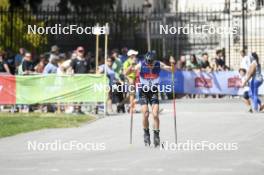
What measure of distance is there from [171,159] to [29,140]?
4.63m

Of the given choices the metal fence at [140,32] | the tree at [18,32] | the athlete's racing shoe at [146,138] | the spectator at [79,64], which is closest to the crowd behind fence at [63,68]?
the spectator at [79,64]

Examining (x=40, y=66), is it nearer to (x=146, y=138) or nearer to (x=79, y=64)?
(x=79, y=64)

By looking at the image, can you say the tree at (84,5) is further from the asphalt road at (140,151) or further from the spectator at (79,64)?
the asphalt road at (140,151)

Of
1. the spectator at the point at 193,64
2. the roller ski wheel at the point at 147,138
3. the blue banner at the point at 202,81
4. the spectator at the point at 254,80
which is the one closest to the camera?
the roller ski wheel at the point at 147,138

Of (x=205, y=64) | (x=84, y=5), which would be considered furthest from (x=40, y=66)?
(x=84, y=5)

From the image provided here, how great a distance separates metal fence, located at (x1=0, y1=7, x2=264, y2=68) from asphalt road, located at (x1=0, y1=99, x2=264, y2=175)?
42.5 feet

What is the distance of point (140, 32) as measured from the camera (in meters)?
41.9

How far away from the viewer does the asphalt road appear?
13.4 m

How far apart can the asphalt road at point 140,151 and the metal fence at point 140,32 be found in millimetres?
12961

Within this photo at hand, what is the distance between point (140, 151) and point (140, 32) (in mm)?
26601

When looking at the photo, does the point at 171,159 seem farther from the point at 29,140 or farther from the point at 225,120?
the point at 225,120

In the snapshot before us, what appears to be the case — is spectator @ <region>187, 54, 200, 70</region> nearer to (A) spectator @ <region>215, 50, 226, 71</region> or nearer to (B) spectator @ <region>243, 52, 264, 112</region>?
(A) spectator @ <region>215, 50, 226, 71</region>

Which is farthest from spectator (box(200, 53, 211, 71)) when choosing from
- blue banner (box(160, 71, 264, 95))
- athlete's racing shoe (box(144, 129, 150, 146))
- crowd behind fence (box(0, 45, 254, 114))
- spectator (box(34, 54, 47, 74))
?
athlete's racing shoe (box(144, 129, 150, 146))

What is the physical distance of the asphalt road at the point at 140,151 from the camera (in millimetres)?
13398
